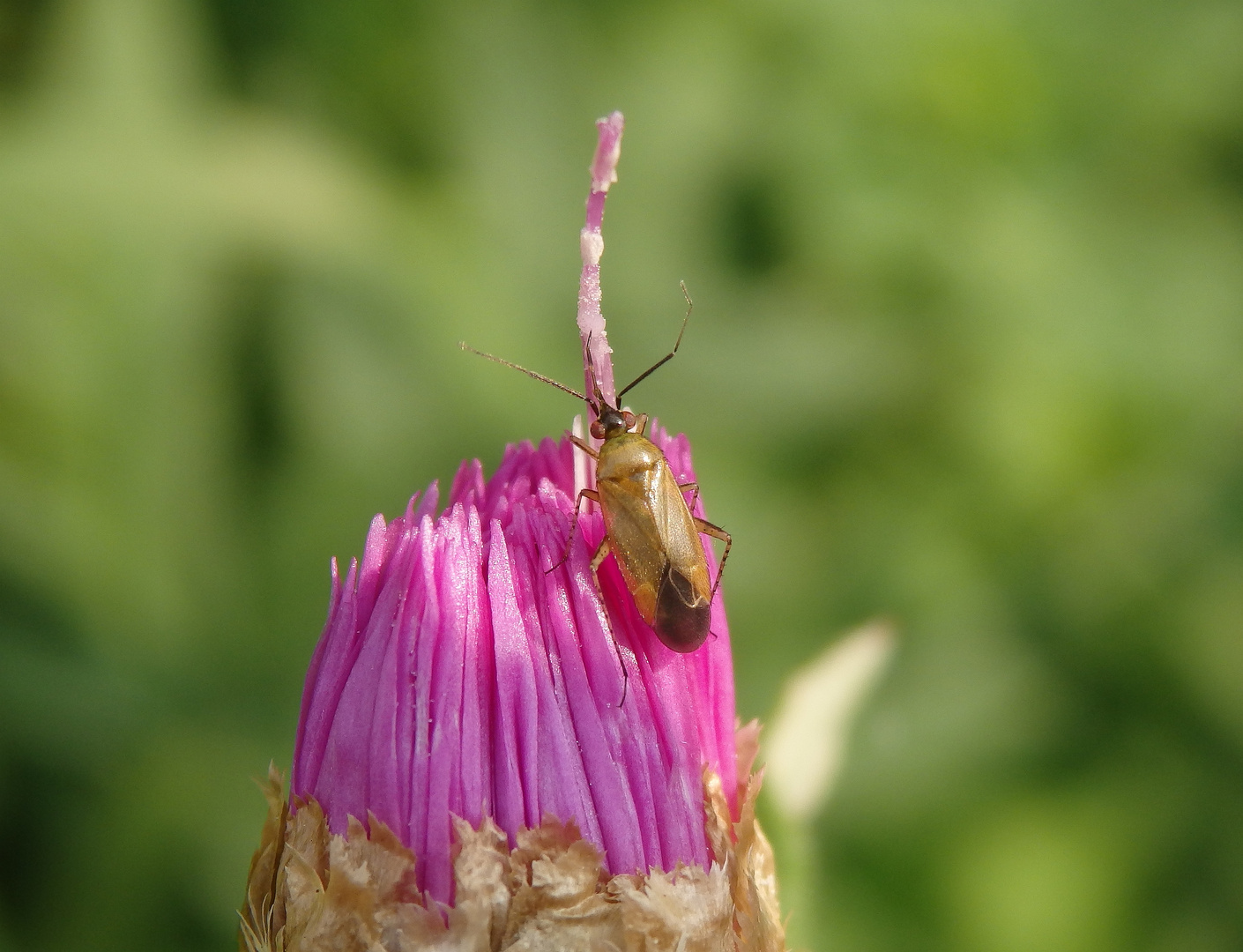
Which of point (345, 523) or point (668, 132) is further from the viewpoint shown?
point (668, 132)

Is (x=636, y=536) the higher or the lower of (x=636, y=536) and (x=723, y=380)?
the lower

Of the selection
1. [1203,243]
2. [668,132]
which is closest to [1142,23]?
[1203,243]

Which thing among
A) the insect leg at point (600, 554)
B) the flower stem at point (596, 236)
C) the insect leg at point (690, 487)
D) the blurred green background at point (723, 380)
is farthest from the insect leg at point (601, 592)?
the blurred green background at point (723, 380)

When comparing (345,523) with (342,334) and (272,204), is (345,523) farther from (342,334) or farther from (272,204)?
(272,204)

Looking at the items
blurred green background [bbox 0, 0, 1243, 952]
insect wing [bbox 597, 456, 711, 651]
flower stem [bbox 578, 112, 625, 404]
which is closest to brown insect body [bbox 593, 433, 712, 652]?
insect wing [bbox 597, 456, 711, 651]

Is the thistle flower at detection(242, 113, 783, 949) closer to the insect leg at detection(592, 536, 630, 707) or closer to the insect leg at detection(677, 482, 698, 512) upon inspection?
the insect leg at detection(592, 536, 630, 707)

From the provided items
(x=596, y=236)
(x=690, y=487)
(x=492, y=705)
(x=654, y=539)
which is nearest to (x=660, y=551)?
(x=654, y=539)

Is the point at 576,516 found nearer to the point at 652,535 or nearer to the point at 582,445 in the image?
the point at 652,535
